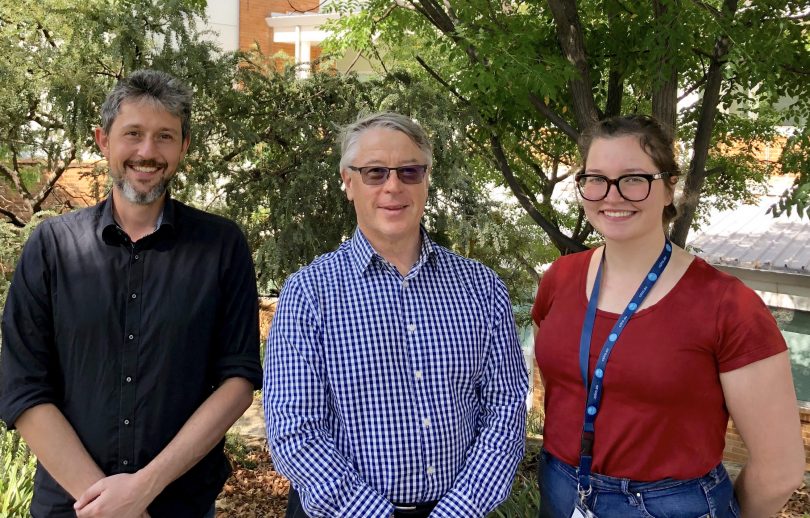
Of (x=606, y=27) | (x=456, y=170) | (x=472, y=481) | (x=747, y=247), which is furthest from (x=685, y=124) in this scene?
(x=747, y=247)

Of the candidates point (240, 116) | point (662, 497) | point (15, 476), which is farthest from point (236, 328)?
point (240, 116)

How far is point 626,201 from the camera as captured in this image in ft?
7.46

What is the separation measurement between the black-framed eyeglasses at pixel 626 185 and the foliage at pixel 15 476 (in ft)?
9.91

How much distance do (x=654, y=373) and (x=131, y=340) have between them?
1.62 meters

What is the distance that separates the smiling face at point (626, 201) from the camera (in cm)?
228

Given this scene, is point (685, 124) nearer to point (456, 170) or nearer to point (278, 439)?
point (456, 170)

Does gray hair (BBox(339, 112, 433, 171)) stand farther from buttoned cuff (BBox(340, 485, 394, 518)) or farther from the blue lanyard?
buttoned cuff (BBox(340, 485, 394, 518))

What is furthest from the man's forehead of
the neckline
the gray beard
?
the neckline

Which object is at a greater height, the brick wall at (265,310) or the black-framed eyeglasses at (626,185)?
the black-framed eyeglasses at (626,185)

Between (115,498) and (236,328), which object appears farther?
(236,328)

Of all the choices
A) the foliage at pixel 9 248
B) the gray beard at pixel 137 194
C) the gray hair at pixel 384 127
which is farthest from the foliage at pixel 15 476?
the gray hair at pixel 384 127

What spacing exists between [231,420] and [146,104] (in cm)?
110

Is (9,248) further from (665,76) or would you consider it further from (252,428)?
(665,76)

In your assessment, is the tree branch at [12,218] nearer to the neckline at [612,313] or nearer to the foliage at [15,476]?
the foliage at [15,476]
